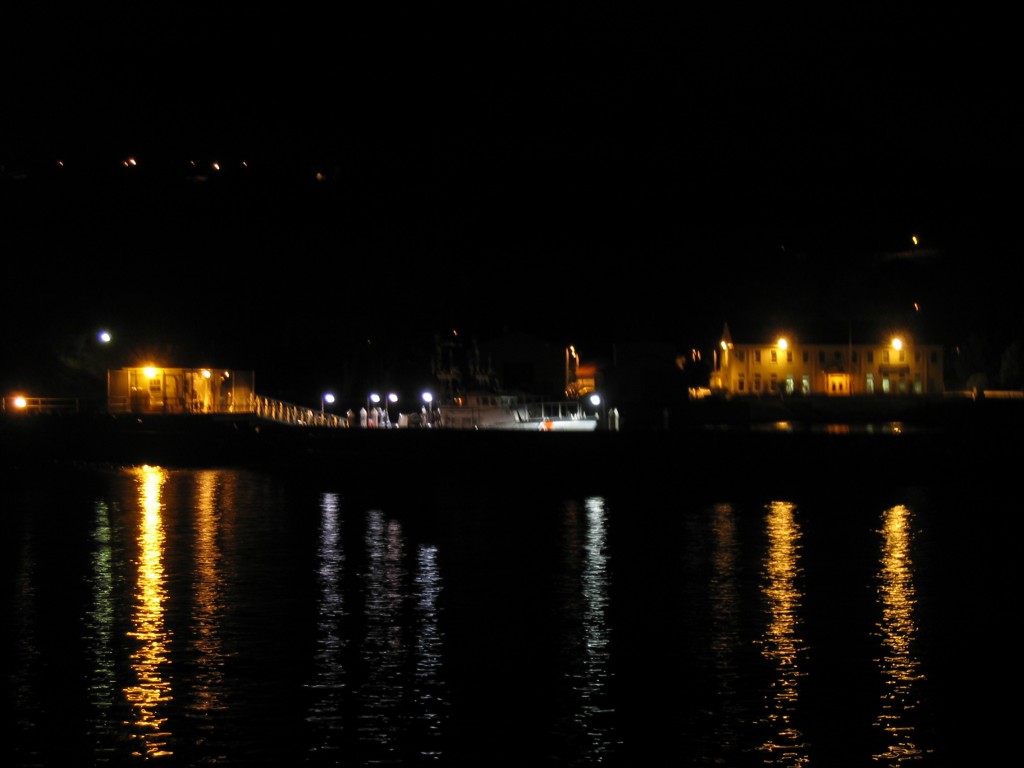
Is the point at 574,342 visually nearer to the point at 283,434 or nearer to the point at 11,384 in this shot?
the point at 11,384

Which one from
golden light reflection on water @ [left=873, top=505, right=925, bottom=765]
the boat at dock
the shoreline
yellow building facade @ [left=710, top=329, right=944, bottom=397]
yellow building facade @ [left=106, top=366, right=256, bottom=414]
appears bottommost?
golden light reflection on water @ [left=873, top=505, right=925, bottom=765]

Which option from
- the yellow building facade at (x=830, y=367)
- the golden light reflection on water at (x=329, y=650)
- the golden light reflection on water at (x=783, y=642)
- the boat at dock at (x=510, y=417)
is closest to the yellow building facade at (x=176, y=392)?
the boat at dock at (x=510, y=417)

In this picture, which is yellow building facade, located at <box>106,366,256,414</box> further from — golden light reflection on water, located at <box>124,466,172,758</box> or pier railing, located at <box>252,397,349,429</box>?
golden light reflection on water, located at <box>124,466,172,758</box>

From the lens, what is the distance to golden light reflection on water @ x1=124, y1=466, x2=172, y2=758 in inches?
360

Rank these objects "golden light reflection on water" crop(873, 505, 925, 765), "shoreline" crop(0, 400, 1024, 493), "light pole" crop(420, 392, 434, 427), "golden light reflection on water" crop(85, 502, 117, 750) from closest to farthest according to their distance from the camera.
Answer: "golden light reflection on water" crop(873, 505, 925, 765) < "golden light reflection on water" crop(85, 502, 117, 750) < "shoreline" crop(0, 400, 1024, 493) < "light pole" crop(420, 392, 434, 427)

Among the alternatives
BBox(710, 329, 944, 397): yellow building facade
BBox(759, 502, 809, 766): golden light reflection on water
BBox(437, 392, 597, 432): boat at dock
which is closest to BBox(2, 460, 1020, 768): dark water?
BBox(759, 502, 809, 766): golden light reflection on water

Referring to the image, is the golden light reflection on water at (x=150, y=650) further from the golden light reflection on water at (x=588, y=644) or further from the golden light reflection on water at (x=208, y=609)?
the golden light reflection on water at (x=588, y=644)

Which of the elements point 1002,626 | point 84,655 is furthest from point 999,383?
point 84,655

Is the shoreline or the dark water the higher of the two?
the shoreline

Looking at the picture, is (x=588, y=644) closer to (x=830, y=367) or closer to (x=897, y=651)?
(x=897, y=651)

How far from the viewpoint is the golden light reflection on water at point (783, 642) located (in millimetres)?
8930

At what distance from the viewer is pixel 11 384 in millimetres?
53688

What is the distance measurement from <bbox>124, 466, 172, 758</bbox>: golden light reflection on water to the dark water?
0.04m

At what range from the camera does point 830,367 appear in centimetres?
8312
